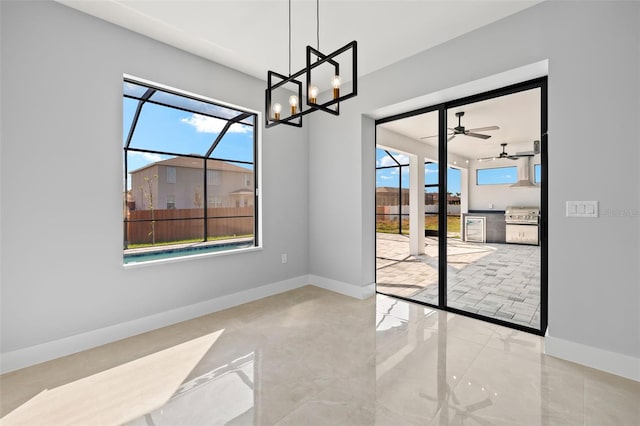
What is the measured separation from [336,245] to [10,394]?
312 centimetres

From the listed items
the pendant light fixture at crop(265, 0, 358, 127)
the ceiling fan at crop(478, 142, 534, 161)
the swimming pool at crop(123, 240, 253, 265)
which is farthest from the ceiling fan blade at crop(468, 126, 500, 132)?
the swimming pool at crop(123, 240, 253, 265)

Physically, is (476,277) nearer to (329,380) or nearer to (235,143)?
(329,380)

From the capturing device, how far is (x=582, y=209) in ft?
7.04

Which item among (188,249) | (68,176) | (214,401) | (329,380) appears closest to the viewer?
(214,401)

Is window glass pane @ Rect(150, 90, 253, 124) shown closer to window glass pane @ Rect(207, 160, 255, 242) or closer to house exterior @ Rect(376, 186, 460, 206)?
window glass pane @ Rect(207, 160, 255, 242)

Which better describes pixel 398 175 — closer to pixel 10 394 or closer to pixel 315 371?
pixel 315 371

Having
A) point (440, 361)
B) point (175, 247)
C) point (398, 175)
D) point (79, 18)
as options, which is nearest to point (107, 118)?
point (79, 18)

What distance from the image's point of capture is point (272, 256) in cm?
386

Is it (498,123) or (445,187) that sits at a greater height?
(498,123)

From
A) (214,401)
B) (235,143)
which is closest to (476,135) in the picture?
(214,401)

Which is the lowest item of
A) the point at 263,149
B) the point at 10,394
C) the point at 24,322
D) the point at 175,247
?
the point at 10,394

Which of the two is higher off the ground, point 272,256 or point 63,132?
point 63,132

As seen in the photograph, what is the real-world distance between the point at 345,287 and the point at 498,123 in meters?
2.56

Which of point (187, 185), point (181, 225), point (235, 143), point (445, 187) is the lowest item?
point (181, 225)
